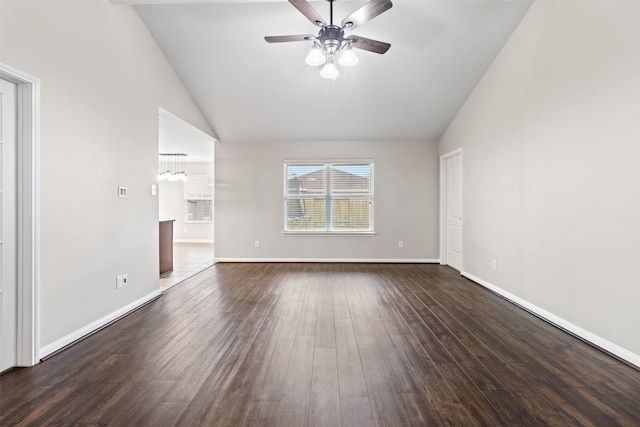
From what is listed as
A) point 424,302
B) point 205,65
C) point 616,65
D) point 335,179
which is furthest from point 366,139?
point 616,65

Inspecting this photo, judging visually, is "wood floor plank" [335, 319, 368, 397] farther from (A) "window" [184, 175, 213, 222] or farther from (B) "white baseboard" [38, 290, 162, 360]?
(A) "window" [184, 175, 213, 222]

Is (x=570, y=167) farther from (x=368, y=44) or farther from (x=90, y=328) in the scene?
(x=90, y=328)

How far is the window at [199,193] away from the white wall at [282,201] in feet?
12.4

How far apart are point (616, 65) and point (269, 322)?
3.54 metres

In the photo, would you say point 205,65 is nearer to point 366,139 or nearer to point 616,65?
point 366,139

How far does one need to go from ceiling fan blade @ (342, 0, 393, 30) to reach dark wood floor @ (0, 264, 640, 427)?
2687 mm

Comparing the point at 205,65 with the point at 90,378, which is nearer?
the point at 90,378

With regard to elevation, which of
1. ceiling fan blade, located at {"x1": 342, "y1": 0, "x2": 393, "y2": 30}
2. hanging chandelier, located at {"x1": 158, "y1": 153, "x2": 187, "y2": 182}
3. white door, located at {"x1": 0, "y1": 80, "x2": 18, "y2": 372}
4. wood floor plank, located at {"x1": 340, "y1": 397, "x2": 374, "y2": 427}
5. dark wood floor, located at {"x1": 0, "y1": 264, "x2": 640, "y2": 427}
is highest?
ceiling fan blade, located at {"x1": 342, "y1": 0, "x2": 393, "y2": 30}

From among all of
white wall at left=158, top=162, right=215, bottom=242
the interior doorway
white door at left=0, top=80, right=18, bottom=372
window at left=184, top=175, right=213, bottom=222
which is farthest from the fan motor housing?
white wall at left=158, top=162, right=215, bottom=242

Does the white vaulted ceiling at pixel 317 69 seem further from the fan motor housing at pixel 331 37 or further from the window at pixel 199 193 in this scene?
the window at pixel 199 193

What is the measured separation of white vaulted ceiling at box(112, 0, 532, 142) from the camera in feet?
12.2

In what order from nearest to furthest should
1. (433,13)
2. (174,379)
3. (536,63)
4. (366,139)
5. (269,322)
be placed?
1. (174,379)
2. (269,322)
3. (536,63)
4. (433,13)
5. (366,139)

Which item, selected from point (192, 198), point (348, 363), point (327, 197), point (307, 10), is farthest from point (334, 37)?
point (192, 198)

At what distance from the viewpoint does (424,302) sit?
3.78m
